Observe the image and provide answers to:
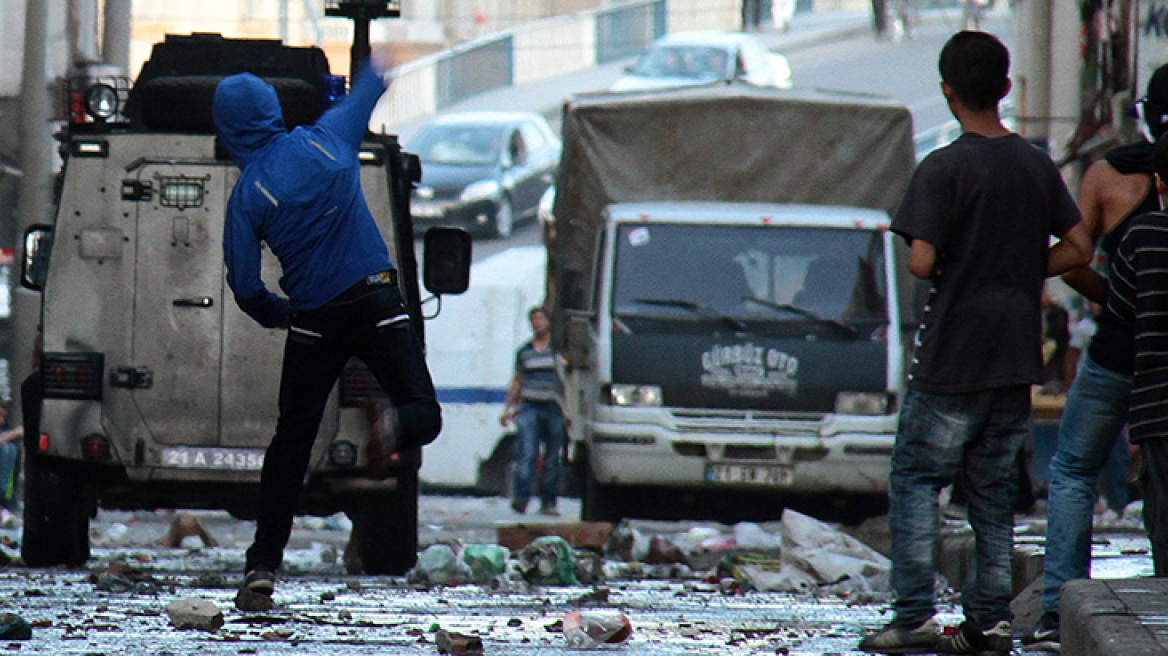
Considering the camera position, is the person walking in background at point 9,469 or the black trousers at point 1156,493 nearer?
the black trousers at point 1156,493

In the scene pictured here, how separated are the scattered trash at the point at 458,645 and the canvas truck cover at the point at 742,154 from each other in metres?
9.32

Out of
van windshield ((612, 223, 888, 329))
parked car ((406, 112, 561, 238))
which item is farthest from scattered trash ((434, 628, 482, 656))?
parked car ((406, 112, 561, 238))

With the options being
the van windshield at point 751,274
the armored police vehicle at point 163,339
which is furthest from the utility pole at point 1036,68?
the armored police vehicle at point 163,339

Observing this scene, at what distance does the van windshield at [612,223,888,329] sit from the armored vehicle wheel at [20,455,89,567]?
15.4 feet

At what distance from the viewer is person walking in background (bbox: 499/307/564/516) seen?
62.4ft

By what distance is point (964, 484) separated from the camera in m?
6.72

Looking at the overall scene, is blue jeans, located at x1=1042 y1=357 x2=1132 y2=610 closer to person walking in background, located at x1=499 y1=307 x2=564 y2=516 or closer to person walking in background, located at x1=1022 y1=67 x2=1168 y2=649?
person walking in background, located at x1=1022 y1=67 x2=1168 y2=649

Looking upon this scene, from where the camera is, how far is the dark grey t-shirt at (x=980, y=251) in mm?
6531

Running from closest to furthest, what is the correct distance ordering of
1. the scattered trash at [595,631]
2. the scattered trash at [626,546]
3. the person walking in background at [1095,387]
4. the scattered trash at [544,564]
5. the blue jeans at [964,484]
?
1. the blue jeans at [964,484]
2. the person walking in background at [1095,387]
3. the scattered trash at [595,631]
4. the scattered trash at [544,564]
5. the scattered trash at [626,546]

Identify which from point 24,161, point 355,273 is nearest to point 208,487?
point 355,273

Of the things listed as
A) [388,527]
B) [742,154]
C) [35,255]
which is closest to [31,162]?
[742,154]

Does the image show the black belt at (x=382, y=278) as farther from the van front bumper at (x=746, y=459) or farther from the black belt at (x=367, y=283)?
the van front bumper at (x=746, y=459)

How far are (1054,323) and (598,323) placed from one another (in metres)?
5.23

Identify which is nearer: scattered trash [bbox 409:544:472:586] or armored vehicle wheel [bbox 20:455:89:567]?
scattered trash [bbox 409:544:472:586]
